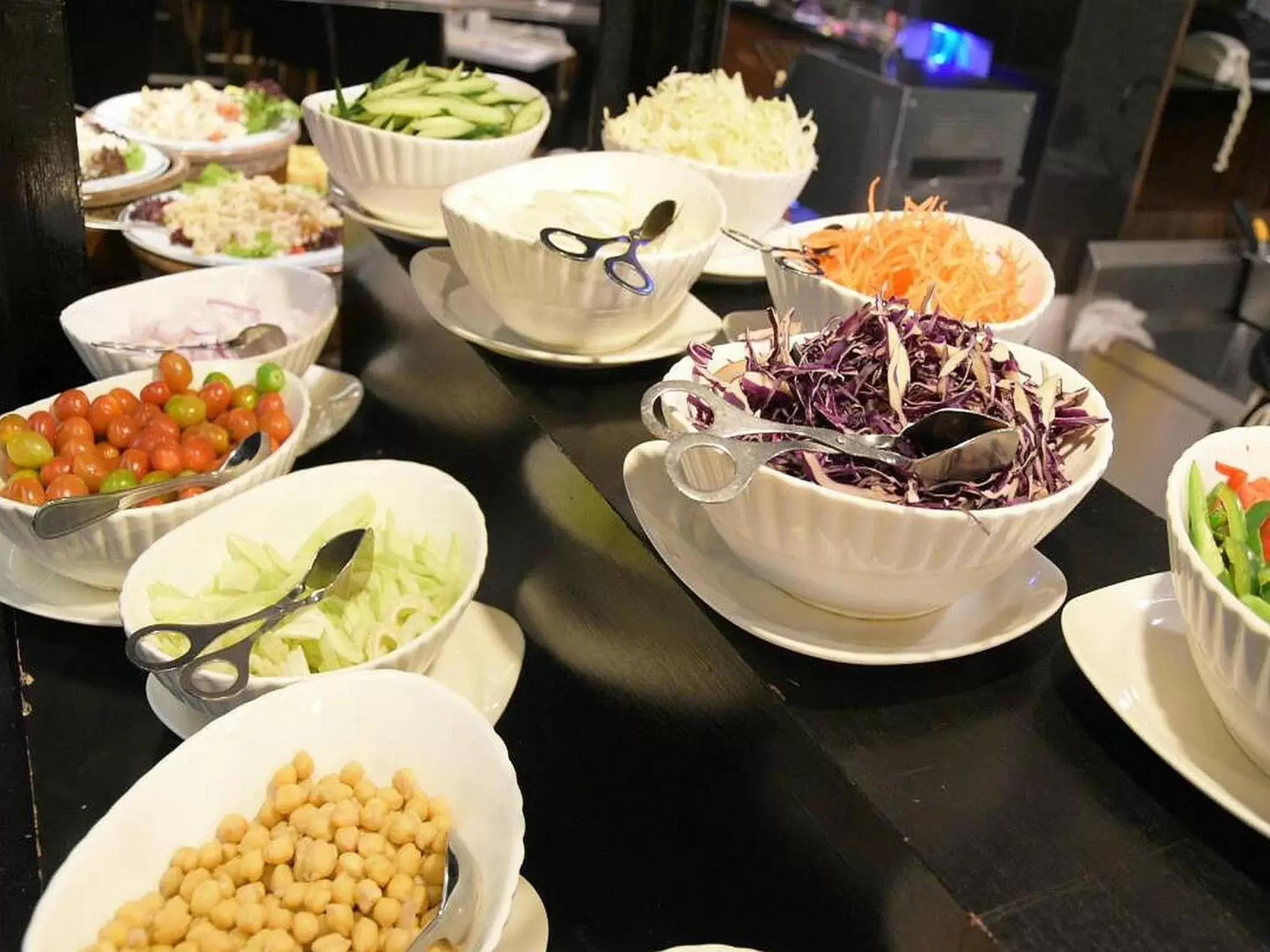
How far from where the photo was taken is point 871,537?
2.33 feet

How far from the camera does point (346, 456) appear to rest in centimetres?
158

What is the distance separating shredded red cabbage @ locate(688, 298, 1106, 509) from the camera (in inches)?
29.6

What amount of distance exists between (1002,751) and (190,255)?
147cm

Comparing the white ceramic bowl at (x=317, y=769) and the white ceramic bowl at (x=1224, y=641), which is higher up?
the white ceramic bowl at (x=1224, y=641)

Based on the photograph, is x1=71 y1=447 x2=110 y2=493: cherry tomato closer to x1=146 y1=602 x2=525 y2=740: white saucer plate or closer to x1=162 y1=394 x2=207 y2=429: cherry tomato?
x1=162 y1=394 x2=207 y2=429: cherry tomato

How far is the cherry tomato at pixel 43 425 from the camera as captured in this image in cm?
121

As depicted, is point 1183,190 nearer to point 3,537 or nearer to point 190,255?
point 190,255

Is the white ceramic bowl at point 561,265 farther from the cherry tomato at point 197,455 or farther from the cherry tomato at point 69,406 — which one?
the cherry tomato at point 69,406

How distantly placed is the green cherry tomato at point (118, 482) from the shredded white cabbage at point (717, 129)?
0.73 metres

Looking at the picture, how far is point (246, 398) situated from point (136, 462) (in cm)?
16

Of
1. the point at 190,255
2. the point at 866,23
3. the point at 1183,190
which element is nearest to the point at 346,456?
the point at 190,255

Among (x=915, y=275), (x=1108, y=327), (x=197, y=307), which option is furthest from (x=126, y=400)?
(x=1108, y=327)

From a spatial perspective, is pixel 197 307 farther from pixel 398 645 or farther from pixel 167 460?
pixel 398 645

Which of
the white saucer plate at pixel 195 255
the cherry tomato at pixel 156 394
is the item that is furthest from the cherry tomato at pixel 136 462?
the white saucer plate at pixel 195 255
